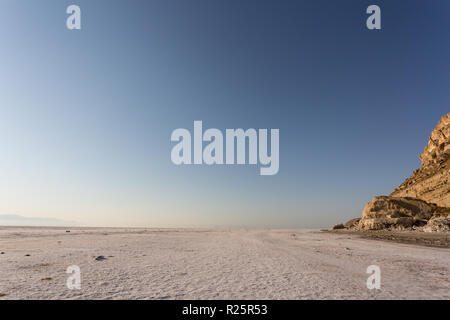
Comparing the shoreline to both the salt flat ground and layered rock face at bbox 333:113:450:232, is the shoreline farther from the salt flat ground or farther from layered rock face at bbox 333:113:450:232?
the salt flat ground

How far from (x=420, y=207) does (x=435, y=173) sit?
23.3 metres

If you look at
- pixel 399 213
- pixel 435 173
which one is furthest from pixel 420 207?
pixel 435 173

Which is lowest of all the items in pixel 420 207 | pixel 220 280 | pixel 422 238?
pixel 422 238

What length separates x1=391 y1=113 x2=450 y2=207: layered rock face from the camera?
6073 cm

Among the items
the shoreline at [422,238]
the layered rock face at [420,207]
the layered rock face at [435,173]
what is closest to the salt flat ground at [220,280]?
the shoreline at [422,238]

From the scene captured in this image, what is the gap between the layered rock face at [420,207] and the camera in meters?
47.2

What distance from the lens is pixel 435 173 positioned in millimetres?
70438

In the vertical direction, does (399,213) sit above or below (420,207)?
below

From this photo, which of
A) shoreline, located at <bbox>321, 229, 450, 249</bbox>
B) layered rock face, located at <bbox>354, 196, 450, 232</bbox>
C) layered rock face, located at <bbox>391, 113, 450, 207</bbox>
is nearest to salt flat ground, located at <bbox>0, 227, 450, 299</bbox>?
shoreline, located at <bbox>321, 229, 450, 249</bbox>

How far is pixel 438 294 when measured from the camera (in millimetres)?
7770

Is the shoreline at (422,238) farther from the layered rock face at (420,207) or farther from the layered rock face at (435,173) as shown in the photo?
the layered rock face at (435,173)

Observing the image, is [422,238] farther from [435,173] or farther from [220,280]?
[435,173]

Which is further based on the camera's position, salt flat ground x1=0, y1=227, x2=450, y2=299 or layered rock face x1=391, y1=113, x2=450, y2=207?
layered rock face x1=391, y1=113, x2=450, y2=207
